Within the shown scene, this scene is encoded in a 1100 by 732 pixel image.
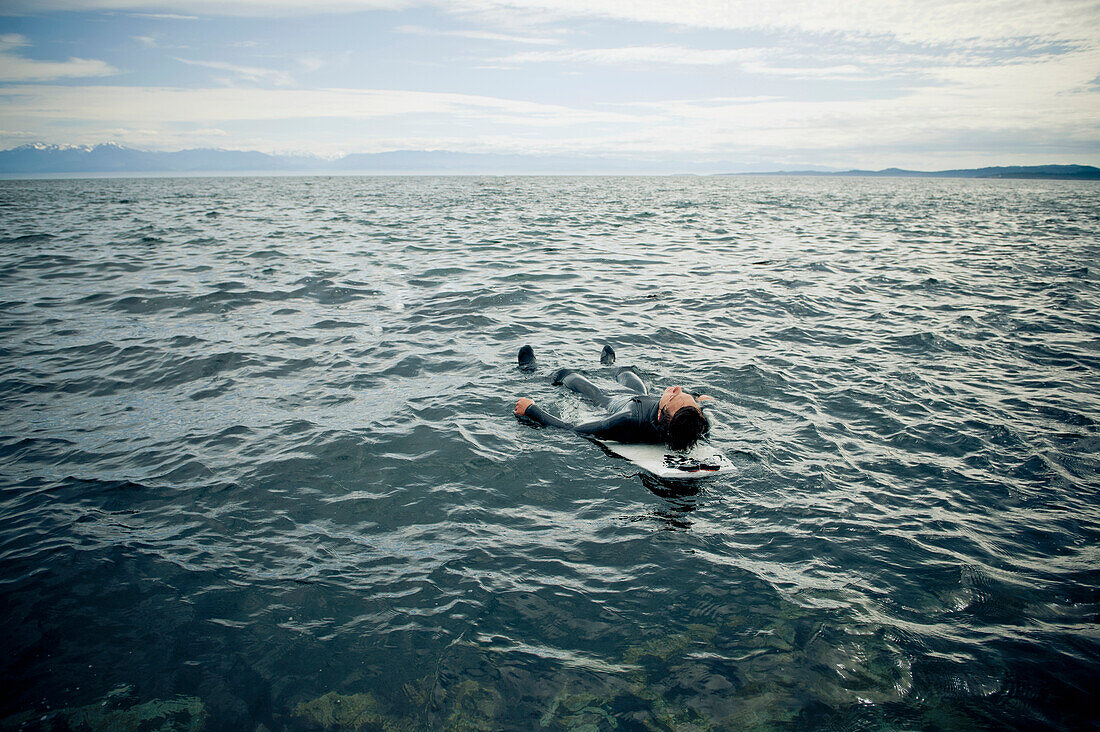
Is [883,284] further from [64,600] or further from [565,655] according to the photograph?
[64,600]

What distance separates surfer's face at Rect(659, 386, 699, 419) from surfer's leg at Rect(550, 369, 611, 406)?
1.61m

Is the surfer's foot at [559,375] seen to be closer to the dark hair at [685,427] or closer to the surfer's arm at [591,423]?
the surfer's arm at [591,423]

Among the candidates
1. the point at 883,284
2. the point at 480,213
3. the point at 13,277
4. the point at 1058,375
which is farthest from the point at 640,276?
the point at 480,213

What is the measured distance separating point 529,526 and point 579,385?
3.41 metres

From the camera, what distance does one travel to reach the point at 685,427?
20.5 feet

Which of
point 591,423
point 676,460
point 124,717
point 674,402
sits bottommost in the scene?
point 124,717

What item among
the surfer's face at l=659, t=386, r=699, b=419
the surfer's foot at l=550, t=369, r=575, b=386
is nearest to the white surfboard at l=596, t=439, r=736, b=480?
the surfer's face at l=659, t=386, r=699, b=419

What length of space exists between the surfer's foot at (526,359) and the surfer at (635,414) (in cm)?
58

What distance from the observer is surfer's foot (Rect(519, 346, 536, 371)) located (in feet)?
31.0

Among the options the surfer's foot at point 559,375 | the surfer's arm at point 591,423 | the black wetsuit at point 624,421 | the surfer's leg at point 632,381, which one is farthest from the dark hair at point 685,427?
the surfer's foot at point 559,375

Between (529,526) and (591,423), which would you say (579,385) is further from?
(529,526)

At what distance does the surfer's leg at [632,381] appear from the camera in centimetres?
813

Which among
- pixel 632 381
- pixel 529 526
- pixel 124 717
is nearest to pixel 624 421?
pixel 632 381

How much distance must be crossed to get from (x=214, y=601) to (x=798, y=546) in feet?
17.1
